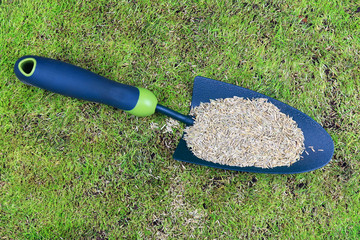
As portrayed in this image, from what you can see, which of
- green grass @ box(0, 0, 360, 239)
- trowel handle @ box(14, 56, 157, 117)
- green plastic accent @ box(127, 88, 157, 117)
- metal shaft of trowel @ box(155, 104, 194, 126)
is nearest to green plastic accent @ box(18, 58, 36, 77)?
trowel handle @ box(14, 56, 157, 117)

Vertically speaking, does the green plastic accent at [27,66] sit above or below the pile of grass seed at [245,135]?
above

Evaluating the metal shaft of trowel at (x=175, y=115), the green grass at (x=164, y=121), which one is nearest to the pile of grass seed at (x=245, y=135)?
the metal shaft of trowel at (x=175, y=115)

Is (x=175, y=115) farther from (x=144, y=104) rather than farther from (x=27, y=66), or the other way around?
(x=27, y=66)

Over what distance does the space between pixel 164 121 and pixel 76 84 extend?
1.95 feet

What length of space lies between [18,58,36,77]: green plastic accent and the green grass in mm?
361

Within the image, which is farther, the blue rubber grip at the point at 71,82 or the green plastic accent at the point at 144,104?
the green plastic accent at the point at 144,104

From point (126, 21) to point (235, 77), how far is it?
2.66ft

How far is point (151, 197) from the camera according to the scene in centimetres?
182

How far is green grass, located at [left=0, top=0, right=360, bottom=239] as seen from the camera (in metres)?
1.80

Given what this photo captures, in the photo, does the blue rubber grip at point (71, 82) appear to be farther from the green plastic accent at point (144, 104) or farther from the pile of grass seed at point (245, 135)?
the pile of grass seed at point (245, 135)

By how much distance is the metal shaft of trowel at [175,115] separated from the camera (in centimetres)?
168

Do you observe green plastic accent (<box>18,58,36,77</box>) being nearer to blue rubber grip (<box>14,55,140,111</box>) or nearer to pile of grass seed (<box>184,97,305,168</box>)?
blue rubber grip (<box>14,55,140,111</box>)

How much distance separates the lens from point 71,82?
4.83ft

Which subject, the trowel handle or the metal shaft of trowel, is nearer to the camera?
the trowel handle
